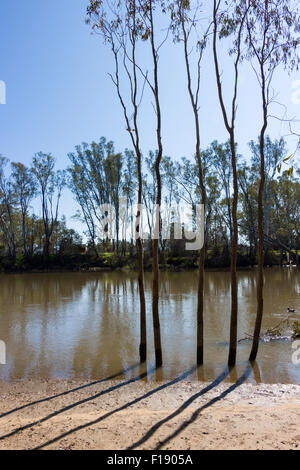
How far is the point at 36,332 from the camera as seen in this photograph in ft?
31.3

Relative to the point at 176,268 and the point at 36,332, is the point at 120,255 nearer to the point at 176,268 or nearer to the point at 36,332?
the point at 176,268

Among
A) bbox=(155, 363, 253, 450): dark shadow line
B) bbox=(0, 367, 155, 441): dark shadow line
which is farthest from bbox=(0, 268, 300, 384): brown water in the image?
bbox=(0, 367, 155, 441): dark shadow line

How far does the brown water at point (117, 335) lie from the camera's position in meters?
6.32

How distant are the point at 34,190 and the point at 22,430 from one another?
37.4 meters

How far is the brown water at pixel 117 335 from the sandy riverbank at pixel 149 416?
75cm

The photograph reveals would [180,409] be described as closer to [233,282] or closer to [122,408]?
[122,408]

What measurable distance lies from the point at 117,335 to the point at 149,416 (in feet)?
17.0

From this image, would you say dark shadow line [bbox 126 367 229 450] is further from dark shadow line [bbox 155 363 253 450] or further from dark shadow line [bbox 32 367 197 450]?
dark shadow line [bbox 32 367 197 450]

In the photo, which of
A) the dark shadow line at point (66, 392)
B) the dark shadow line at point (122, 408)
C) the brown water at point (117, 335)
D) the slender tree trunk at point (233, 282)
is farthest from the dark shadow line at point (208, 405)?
the dark shadow line at point (66, 392)

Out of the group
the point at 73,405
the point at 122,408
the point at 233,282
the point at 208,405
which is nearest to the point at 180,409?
the point at 208,405

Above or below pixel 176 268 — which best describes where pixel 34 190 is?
above

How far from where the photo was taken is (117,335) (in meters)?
9.00

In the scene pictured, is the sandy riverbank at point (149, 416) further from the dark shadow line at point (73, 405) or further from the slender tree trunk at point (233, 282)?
the slender tree trunk at point (233, 282)
